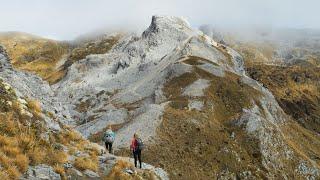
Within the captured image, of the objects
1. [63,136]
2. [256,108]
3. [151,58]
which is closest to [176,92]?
[256,108]

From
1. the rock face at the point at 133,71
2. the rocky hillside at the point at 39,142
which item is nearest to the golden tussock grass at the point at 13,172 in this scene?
the rocky hillside at the point at 39,142

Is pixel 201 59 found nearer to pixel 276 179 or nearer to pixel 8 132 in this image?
pixel 276 179

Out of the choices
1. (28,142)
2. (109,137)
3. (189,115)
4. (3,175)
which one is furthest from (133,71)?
(3,175)

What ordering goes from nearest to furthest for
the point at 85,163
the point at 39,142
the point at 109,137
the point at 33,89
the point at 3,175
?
the point at 3,175
the point at 39,142
the point at 85,163
the point at 33,89
the point at 109,137

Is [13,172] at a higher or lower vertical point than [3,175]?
lower

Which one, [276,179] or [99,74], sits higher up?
[276,179]

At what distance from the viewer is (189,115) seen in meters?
86.0

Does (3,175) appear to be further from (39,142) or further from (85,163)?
(85,163)

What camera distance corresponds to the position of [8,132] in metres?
27.0

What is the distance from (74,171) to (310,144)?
9176 centimetres

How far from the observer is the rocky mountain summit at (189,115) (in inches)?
2739

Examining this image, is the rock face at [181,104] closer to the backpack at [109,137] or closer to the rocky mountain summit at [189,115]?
the rocky mountain summit at [189,115]

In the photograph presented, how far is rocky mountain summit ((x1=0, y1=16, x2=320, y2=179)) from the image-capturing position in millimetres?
69562

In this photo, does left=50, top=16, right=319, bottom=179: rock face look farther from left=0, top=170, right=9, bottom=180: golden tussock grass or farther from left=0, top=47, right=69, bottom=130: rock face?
left=0, top=170, right=9, bottom=180: golden tussock grass
